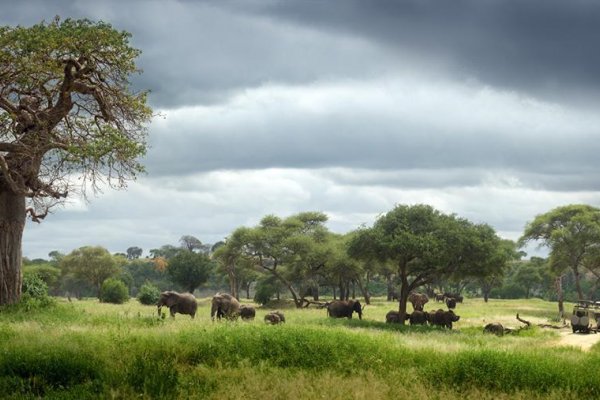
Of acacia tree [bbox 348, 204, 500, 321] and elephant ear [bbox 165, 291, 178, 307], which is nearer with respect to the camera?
elephant ear [bbox 165, 291, 178, 307]

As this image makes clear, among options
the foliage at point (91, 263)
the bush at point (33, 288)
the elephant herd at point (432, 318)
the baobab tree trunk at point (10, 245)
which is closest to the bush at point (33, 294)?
the bush at point (33, 288)

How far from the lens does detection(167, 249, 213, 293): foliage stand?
87938 mm

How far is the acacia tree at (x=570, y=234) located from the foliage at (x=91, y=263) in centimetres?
6109

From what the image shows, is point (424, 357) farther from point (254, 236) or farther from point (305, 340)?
point (254, 236)

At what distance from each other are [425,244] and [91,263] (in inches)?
2704

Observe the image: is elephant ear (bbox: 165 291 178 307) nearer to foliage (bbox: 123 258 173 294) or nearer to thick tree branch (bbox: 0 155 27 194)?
thick tree branch (bbox: 0 155 27 194)

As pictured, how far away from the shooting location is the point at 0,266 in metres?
29.6

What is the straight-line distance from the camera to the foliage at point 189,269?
8794 centimetres

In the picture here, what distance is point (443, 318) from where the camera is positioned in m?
42.3

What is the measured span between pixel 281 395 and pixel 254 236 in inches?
2539

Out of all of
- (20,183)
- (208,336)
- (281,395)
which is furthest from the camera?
(20,183)

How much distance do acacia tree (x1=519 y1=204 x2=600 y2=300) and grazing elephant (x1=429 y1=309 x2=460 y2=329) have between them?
2659cm

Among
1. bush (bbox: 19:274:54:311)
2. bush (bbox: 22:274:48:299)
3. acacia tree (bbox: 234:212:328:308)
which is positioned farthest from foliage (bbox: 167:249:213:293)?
bush (bbox: 22:274:48:299)

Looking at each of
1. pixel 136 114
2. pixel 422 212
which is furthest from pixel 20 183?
pixel 422 212
